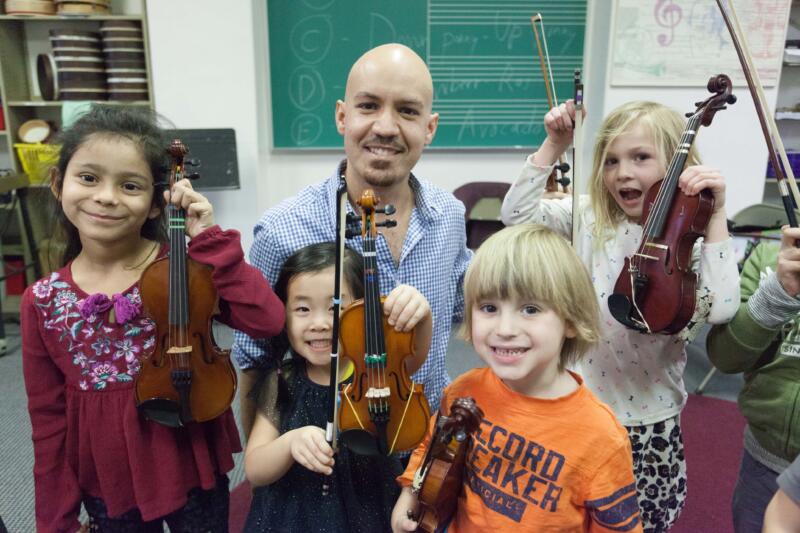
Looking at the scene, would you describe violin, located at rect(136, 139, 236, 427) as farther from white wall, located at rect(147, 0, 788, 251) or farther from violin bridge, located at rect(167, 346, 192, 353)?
white wall, located at rect(147, 0, 788, 251)

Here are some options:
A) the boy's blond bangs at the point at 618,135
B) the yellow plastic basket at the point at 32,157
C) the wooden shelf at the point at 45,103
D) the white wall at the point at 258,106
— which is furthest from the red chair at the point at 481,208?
the yellow plastic basket at the point at 32,157

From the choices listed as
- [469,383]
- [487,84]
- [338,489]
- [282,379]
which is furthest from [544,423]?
[487,84]

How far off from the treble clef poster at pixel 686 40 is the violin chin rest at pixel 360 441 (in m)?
3.58

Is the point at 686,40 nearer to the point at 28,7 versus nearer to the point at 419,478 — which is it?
the point at 419,478

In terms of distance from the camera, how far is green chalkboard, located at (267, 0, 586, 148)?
3.96m

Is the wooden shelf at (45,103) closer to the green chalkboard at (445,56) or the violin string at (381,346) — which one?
the green chalkboard at (445,56)

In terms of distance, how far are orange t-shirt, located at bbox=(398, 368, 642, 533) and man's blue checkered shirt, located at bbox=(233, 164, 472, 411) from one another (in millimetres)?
379

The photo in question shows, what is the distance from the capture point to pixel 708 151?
158 inches

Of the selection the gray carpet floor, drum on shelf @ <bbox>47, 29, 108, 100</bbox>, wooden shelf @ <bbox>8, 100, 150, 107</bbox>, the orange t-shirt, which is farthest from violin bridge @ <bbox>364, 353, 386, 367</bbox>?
drum on shelf @ <bbox>47, 29, 108, 100</bbox>

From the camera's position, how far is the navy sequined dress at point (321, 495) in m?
1.14

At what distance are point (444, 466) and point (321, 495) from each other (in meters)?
0.33

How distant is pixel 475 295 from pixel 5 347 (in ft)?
11.8

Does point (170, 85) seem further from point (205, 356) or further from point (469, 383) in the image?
point (469, 383)

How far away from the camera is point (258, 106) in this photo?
3930 millimetres
